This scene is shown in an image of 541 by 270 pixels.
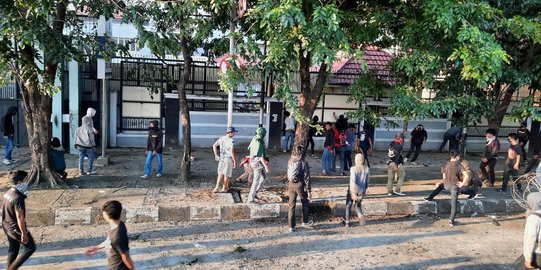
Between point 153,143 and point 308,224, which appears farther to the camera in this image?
point 153,143

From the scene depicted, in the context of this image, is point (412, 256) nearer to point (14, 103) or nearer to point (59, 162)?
point (59, 162)

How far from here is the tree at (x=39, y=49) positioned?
8.10m

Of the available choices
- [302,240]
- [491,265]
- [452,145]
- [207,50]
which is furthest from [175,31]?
[452,145]

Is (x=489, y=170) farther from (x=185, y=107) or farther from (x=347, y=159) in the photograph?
(x=185, y=107)

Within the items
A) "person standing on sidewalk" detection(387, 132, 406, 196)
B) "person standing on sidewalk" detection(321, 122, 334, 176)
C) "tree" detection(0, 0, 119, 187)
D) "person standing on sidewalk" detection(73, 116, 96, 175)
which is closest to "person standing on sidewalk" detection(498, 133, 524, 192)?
"person standing on sidewalk" detection(387, 132, 406, 196)

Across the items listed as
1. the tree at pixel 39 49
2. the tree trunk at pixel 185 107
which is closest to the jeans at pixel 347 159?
the tree trunk at pixel 185 107

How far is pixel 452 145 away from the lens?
48.0ft

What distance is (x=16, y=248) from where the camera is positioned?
5.94 meters

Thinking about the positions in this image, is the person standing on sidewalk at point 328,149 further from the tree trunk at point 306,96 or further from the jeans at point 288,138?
the jeans at point 288,138

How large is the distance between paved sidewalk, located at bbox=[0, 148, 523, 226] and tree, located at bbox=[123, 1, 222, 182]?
1.28m

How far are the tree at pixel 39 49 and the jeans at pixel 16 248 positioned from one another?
3560mm

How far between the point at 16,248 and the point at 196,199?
3825 millimetres

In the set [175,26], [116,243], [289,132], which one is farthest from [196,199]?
[289,132]

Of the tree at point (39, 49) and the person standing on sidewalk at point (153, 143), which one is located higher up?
the tree at point (39, 49)
